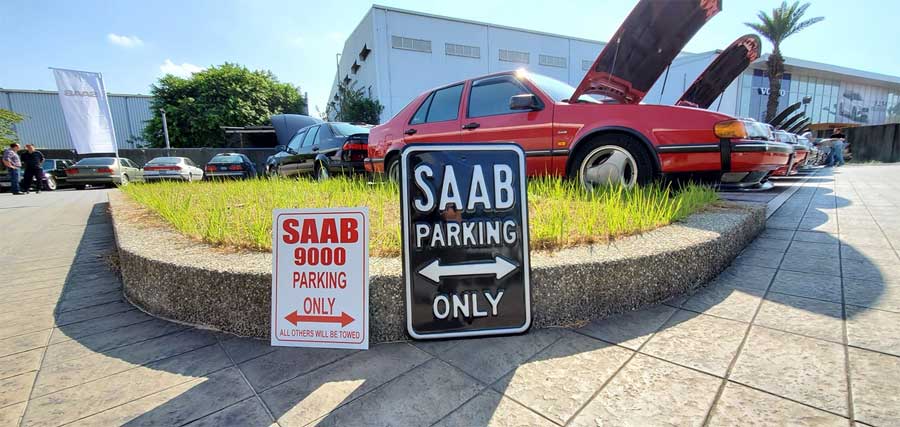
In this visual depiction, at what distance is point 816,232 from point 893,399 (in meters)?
2.73

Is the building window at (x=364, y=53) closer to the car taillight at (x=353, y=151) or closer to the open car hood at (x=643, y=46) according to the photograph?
the car taillight at (x=353, y=151)

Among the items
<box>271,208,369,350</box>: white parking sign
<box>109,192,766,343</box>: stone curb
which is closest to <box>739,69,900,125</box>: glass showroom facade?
<box>109,192,766,343</box>: stone curb

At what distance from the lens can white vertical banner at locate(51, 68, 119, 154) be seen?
962 cm

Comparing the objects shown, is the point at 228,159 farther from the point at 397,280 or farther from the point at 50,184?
the point at 397,280

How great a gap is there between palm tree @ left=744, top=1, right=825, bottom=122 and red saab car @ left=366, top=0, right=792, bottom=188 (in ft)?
77.3

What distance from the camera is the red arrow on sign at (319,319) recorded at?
1.65 meters

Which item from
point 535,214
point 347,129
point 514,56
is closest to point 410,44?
point 514,56

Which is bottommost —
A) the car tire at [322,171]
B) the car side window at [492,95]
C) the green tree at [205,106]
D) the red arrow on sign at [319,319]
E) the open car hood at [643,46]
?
the red arrow on sign at [319,319]

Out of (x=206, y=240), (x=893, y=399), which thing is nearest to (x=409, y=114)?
(x=206, y=240)

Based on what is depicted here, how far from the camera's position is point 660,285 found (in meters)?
2.02

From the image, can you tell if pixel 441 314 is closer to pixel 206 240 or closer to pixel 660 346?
pixel 660 346

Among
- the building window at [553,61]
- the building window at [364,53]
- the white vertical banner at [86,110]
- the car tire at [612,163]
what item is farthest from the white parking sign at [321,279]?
the building window at [553,61]

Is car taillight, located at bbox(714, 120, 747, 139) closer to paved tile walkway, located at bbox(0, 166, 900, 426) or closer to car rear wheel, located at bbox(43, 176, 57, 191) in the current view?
paved tile walkway, located at bbox(0, 166, 900, 426)

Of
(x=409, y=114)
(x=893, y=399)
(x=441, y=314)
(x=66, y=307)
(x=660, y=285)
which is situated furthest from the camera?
(x=409, y=114)
